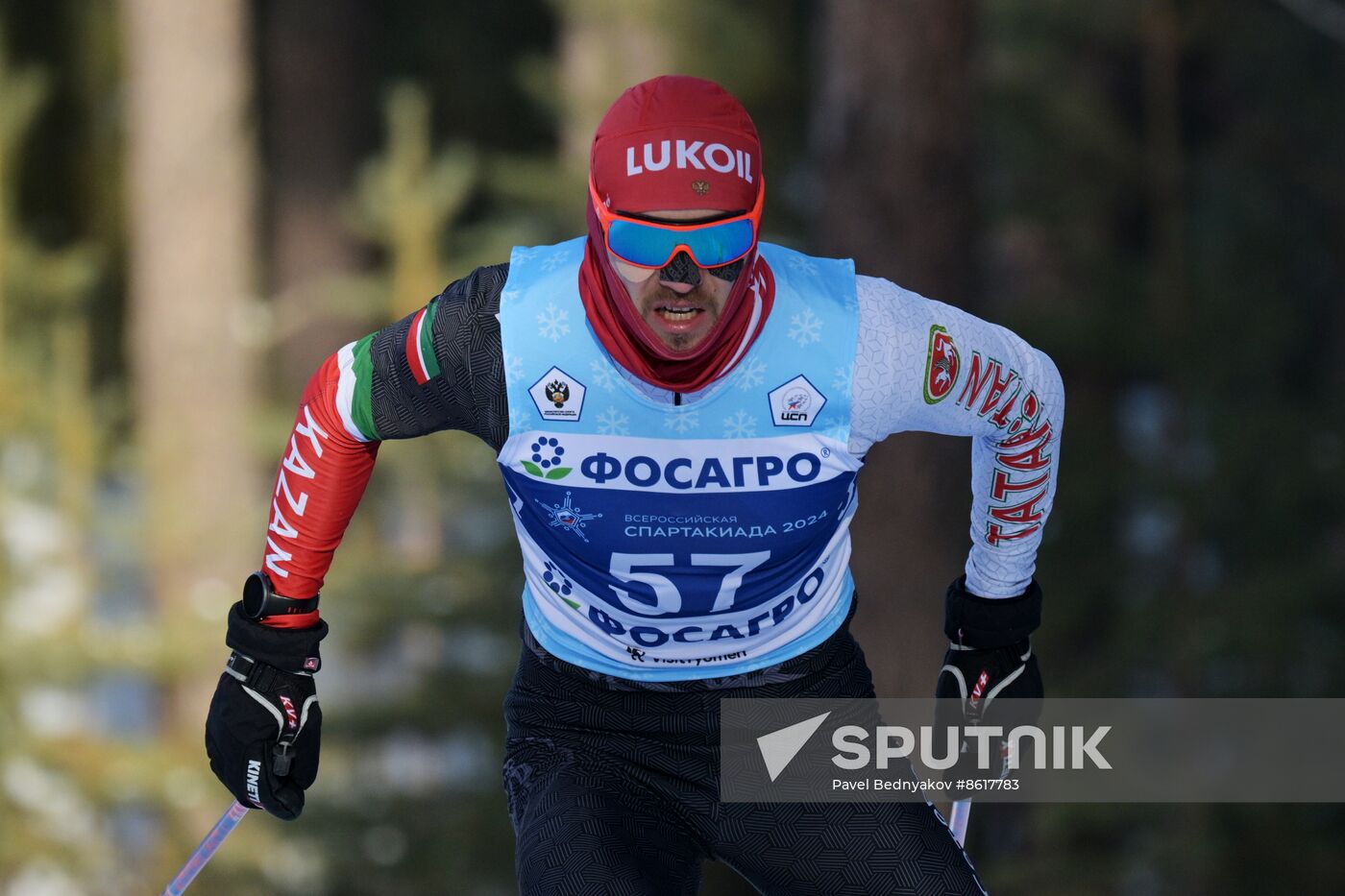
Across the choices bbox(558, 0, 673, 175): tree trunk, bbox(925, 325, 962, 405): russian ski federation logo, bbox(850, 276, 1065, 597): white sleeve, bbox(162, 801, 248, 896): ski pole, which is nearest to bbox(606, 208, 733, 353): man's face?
bbox(850, 276, 1065, 597): white sleeve

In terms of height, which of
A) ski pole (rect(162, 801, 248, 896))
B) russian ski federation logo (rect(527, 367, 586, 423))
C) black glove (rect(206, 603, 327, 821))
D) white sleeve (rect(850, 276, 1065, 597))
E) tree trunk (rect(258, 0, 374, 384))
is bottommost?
ski pole (rect(162, 801, 248, 896))

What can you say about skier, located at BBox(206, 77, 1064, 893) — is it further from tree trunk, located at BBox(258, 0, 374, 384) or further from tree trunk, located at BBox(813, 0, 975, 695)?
tree trunk, located at BBox(258, 0, 374, 384)

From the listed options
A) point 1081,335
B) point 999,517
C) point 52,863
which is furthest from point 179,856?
point 999,517

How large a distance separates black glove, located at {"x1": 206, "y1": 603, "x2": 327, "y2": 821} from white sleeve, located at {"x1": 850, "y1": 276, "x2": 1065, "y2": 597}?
1290 millimetres

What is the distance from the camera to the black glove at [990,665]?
405 cm

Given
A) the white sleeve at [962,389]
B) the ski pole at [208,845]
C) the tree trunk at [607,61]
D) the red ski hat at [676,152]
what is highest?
the tree trunk at [607,61]

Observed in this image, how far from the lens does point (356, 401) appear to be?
3.51m

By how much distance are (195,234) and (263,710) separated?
8.08 m

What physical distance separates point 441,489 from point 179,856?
109 inches

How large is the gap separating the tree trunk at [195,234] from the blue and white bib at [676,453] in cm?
752

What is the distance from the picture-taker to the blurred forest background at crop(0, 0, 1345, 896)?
7.61 metres
